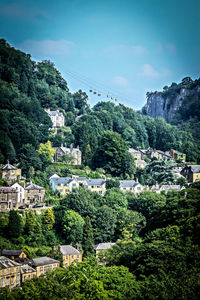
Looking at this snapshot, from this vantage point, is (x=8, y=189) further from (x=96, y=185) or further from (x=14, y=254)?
(x=96, y=185)

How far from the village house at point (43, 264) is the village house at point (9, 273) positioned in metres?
1.99

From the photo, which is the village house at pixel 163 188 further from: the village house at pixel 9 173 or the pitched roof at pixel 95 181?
the village house at pixel 9 173

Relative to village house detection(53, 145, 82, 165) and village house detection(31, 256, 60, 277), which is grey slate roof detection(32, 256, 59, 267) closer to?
village house detection(31, 256, 60, 277)

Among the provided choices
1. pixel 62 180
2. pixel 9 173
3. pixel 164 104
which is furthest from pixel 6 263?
pixel 164 104

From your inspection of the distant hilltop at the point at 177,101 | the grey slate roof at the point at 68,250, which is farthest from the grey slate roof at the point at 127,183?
the distant hilltop at the point at 177,101

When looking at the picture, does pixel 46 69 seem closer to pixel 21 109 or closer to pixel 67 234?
pixel 21 109

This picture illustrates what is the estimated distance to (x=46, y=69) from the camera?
320 ft

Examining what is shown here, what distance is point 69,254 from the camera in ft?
148

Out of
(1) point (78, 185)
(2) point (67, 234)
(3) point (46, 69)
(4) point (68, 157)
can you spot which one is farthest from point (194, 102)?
(2) point (67, 234)

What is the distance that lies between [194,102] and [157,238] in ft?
269

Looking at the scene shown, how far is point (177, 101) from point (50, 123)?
5992 centimetres

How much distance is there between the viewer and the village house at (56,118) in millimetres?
81188

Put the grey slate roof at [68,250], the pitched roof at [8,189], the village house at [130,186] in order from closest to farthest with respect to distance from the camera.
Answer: the grey slate roof at [68,250] < the pitched roof at [8,189] < the village house at [130,186]

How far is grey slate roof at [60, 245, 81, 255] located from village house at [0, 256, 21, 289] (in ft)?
22.1
